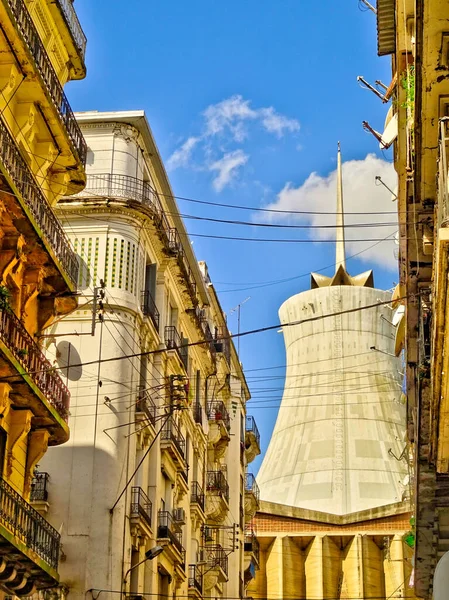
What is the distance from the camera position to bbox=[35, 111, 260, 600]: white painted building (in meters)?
33.0

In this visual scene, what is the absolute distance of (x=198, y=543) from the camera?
1735 inches

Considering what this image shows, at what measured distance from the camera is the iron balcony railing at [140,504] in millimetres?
34281

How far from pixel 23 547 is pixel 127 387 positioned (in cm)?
1247

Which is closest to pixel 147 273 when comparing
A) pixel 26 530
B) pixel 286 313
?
pixel 26 530

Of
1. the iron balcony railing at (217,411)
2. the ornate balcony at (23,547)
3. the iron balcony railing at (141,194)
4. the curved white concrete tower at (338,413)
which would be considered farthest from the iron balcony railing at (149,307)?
the curved white concrete tower at (338,413)

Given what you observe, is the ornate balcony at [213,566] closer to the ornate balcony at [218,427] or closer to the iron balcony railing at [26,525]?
the ornate balcony at [218,427]

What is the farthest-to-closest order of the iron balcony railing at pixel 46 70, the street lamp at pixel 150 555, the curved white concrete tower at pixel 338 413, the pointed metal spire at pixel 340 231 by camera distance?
the pointed metal spire at pixel 340 231 < the curved white concrete tower at pixel 338 413 < the street lamp at pixel 150 555 < the iron balcony railing at pixel 46 70

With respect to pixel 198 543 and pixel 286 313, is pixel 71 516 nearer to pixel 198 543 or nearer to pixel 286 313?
pixel 198 543

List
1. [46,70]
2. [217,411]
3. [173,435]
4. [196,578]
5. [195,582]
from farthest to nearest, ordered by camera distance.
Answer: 1. [217,411]
2. [196,578]
3. [195,582]
4. [173,435]
5. [46,70]

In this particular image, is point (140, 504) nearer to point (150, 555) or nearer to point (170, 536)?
Answer: point (150, 555)

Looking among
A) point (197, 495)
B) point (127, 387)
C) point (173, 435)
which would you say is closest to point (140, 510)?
point (127, 387)

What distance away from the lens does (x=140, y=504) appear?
35031 millimetres

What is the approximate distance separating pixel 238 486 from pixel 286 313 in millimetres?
32702

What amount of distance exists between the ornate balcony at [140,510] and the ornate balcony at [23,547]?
8.77 metres
